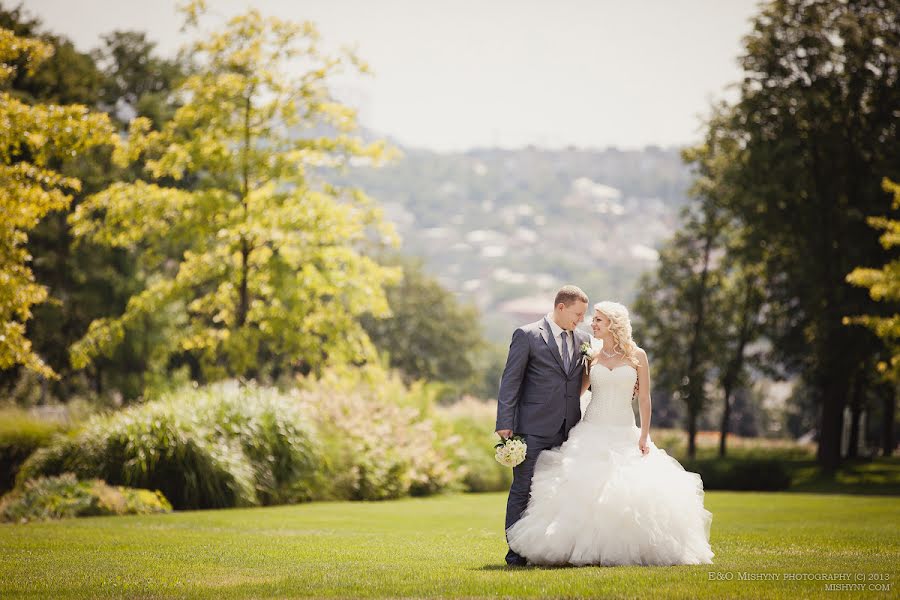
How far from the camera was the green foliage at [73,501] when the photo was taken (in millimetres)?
14961

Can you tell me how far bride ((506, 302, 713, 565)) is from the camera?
345 inches

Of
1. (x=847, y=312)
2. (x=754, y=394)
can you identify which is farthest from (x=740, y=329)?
(x=754, y=394)

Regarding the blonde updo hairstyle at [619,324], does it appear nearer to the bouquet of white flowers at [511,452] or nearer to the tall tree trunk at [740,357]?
the bouquet of white flowers at [511,452]

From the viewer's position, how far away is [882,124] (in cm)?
3344

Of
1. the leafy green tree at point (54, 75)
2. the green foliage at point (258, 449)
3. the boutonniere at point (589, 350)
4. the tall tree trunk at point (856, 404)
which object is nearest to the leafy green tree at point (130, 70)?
the leafy green tree at point (54, 75)

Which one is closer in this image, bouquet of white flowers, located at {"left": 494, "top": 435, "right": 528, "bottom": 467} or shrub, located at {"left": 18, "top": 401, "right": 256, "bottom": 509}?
bouquet of white flowers, located at {"left": 494, "top": 435, "right": 528, "bottom": 467}

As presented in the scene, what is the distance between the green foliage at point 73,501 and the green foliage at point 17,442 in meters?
3.19

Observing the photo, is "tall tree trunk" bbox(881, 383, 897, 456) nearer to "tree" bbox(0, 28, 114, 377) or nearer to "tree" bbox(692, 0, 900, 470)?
"tree" bbox(692, 0, 900, 470)

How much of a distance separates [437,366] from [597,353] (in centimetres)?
6502

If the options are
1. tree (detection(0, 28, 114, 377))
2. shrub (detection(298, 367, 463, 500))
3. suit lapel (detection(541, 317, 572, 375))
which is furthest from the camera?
shrub (detection(298, 367, 463, 500))

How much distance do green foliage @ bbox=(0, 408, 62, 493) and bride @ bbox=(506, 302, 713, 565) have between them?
1312 cm

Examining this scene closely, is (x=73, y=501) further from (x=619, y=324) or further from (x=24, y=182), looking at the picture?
(x=619, y=324)

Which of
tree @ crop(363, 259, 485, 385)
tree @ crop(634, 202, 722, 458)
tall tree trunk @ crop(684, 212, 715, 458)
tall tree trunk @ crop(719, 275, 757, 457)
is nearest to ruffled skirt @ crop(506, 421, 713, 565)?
tall tree trunk @ crop(684, 212, 715, 458)

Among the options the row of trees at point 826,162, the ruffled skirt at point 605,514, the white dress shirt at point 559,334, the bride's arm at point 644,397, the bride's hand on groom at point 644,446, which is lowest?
the ruffled skirt at point 605,514
